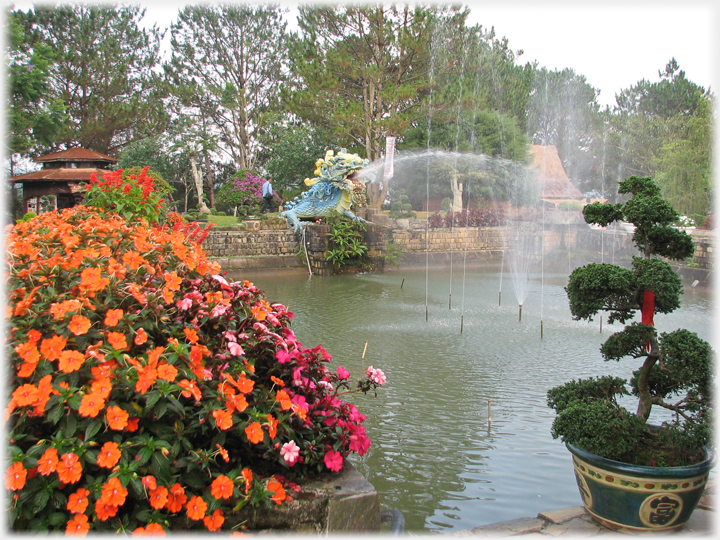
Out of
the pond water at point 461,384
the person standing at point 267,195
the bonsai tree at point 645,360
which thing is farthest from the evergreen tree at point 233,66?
the bonsai tree at point 645,360

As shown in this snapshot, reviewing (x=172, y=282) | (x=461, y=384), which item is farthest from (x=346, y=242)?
(x=172, y=282)

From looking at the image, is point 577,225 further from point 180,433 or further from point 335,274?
point 180,433

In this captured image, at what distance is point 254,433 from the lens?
2.10m

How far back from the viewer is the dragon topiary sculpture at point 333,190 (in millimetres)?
15906

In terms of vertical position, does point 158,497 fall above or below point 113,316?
below

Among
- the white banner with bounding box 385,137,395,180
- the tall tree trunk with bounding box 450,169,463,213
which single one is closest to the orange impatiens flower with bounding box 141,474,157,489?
the white banner with bounding box 385,137,395,180

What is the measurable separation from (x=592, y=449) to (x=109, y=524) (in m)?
2.13

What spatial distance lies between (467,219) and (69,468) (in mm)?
20595

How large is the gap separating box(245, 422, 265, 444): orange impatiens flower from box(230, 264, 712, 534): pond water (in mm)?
1383

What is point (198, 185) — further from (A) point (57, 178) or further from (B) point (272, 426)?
(B) point (272, 426)

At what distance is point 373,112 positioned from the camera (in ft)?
75.5

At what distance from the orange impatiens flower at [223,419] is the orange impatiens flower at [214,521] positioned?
0.30 metres

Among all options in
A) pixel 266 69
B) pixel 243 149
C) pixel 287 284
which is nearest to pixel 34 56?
pixel 287 284

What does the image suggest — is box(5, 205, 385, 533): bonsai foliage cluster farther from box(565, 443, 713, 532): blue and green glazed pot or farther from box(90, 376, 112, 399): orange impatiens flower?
box(565, 443, 713, 532): blue and green glazed pot
